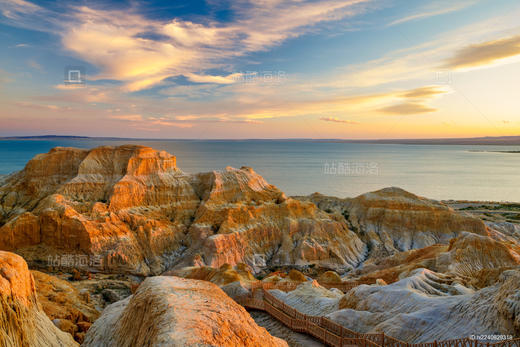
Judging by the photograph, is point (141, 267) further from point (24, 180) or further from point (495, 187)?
point (495, 187)

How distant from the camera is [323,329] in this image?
59.0 feet

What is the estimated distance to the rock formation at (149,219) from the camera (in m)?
42.7

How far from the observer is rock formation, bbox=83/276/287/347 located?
8562mm

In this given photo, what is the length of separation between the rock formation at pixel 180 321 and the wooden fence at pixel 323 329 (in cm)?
526

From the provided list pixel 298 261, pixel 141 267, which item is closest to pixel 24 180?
pixel 141 267

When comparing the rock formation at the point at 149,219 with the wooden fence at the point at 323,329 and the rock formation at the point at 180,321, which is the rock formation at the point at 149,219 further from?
the rock formation at the point at 180,321

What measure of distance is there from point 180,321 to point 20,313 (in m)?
7.75

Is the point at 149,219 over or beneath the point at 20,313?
beneath


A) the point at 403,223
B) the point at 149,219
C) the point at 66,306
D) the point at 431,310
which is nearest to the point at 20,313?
the point at 66,306

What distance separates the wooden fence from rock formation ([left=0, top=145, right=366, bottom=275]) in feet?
66.0

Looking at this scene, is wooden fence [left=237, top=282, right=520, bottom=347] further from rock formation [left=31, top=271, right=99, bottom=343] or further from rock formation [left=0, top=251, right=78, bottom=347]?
rock formation [left=0, top=251, right=78, bottom=347]

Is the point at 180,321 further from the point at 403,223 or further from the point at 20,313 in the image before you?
the point at 403,223

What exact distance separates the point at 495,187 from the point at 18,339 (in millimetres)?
166376

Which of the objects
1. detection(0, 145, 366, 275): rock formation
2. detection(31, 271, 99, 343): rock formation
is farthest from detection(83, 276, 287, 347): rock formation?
detection(0, 145, 366, 275): rock formation
